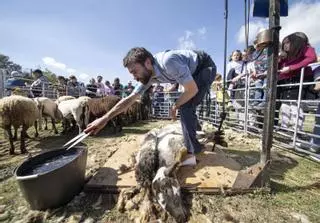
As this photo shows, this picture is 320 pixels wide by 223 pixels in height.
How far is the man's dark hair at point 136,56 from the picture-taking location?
245cm

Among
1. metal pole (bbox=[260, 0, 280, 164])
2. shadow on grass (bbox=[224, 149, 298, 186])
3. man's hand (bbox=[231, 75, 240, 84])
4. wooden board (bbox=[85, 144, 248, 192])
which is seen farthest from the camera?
man's hand (bbox=[231, 75, 240, 84])

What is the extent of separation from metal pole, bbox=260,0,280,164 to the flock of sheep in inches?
168

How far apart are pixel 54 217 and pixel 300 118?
426 centimetres

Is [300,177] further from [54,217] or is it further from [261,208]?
[54,217]

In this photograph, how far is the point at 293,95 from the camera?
14.9 feet

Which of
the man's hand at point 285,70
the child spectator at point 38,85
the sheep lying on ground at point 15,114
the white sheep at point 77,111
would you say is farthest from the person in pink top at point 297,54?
the child spectator at point 38,85

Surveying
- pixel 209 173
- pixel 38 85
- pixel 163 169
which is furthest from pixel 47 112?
pixel 209 173

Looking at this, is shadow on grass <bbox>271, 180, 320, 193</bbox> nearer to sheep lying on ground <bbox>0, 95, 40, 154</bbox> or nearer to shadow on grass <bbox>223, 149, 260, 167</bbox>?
shadow on grass <bbox>223, 149, 260, 167</bbox>

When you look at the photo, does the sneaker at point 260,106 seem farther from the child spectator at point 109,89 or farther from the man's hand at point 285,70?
the child spectator at point 109,89

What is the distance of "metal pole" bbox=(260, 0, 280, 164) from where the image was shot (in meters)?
2.24

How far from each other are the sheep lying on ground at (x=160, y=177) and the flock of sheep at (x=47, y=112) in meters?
3.01

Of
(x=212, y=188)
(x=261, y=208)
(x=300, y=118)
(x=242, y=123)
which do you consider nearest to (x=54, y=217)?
(x=212, y=188)

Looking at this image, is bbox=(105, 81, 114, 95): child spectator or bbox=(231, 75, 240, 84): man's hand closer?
bbox=(231, 75, 240, 84): man's hand

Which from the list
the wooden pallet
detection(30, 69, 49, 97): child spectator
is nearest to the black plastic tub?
the wooden pallet
